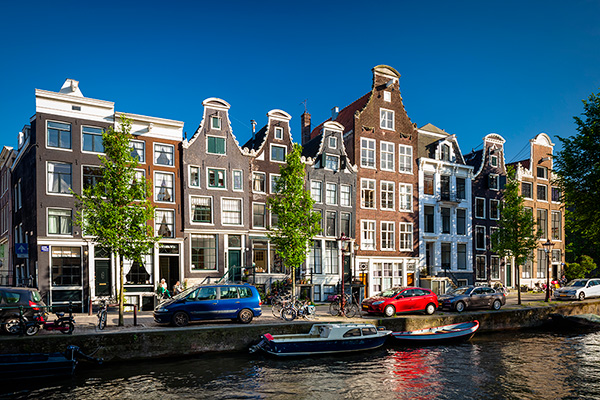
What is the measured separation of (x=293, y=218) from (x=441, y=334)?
1108cm

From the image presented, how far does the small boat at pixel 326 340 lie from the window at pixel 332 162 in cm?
1777

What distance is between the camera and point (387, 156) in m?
42.3

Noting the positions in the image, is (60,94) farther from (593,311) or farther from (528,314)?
(593,311)

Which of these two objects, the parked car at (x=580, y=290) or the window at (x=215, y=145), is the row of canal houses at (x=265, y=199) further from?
the parked car at (x=580, y=290)

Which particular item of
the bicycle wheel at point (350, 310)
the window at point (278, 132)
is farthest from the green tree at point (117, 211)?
the window at point (278, 132)

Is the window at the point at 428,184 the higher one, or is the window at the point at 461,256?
the window at the point at 428,184

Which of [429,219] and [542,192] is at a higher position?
[542,192]

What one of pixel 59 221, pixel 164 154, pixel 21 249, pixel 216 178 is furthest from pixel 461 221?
pixel 21 249

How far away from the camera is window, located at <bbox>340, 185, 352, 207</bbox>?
39.4 meters

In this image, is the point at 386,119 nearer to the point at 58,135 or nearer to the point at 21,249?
the point at 58,135

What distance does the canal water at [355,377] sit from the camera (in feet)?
53.6

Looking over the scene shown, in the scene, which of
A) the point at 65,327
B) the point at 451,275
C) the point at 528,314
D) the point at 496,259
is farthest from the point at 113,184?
the point at 496,259

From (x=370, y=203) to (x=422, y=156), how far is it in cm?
755

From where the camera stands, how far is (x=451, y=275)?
144 feet
